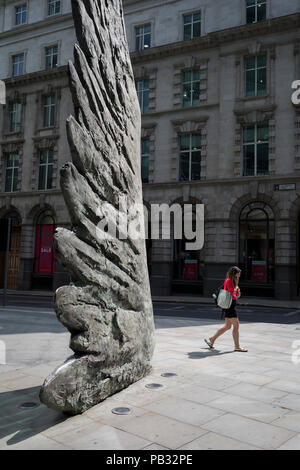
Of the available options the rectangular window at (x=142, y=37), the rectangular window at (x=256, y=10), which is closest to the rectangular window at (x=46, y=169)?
the rectangular window at (x=142, y=37)

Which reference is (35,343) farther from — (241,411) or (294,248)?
(294,248)

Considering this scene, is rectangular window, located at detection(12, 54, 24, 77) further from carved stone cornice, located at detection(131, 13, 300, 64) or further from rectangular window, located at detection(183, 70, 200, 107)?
rectangular window, located at detection(183, 70, 200, 107)

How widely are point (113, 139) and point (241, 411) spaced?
12.5 feet

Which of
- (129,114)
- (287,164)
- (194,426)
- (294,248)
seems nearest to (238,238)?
(294,248)

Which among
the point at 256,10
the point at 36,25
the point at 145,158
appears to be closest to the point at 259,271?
the point at 145,158

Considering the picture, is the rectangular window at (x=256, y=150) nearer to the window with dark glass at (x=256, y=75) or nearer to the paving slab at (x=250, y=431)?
the window with dark glass at (x=256, y=75)

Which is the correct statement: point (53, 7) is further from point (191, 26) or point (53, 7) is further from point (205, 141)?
point (205, 141)

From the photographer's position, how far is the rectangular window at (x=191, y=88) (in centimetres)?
2406

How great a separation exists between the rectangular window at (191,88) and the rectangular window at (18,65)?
1298cm

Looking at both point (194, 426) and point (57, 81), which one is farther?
point (57, 81)

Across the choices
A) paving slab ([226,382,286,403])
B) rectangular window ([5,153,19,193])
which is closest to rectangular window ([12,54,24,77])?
rectangular window ([5,153,19,193])

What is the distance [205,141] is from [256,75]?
4.38 m

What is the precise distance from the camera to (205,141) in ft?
76.5
